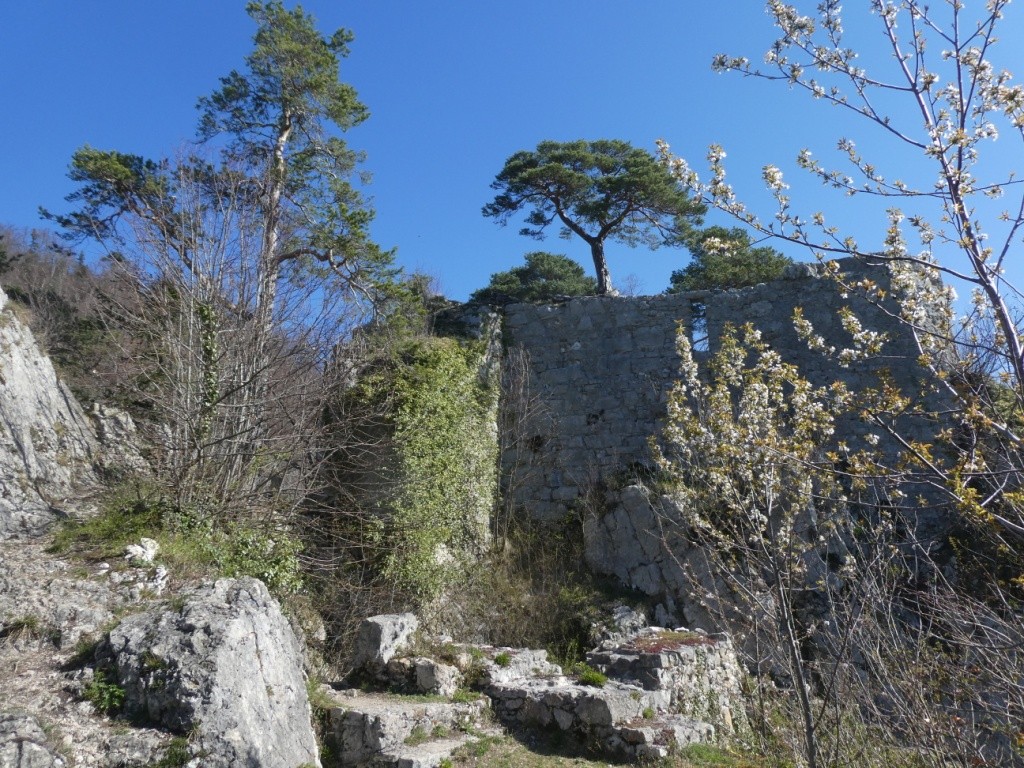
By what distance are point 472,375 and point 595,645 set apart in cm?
456

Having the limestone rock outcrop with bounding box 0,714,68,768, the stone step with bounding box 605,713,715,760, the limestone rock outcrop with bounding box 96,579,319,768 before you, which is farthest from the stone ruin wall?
the limestone rock outcrop with bounding box 0,714,68,768

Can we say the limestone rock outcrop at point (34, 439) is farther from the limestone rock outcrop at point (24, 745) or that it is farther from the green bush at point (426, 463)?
the green bush at point (426, 463)

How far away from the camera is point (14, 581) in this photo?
5.82 meters

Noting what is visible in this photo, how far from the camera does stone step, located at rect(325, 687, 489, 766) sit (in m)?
6.38

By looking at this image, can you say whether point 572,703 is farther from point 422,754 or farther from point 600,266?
point 600,266

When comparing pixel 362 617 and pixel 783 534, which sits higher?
pixel 783 534

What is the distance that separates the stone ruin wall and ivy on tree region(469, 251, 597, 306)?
771cm

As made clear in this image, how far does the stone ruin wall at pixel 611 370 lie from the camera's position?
12312mm

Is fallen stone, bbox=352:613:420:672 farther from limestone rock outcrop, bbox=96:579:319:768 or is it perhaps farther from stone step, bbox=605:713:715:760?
stone step, bbox=605:713:715:760

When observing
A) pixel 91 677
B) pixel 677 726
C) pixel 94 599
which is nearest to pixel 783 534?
pixel 677 726

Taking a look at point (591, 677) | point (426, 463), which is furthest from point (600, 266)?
point (591, 677)

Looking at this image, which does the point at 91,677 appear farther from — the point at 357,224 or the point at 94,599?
the point at 357,224

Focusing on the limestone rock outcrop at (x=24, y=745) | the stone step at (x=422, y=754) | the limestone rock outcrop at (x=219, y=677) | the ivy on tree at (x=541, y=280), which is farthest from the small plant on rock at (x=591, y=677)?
the ivy on tree at (x=541, y=280)

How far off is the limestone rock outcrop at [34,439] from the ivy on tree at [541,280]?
13.1 meters
